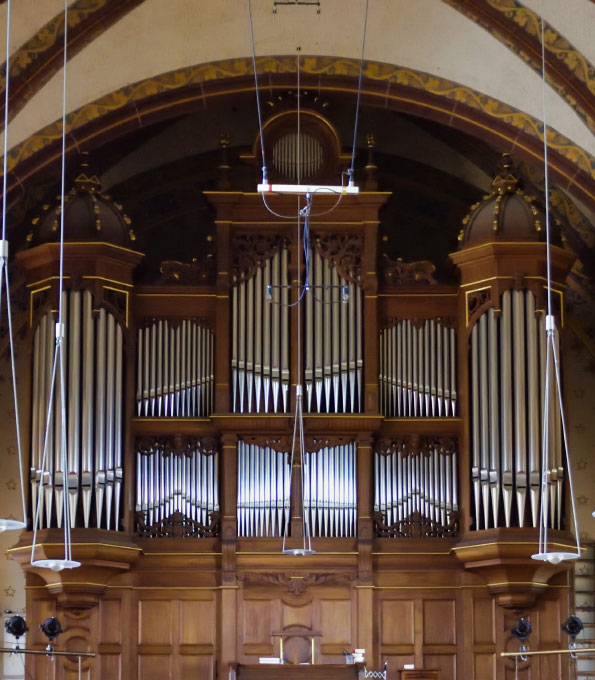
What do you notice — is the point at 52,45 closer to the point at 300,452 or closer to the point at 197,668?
the point at 300,452

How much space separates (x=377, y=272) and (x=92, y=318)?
3.00 metres

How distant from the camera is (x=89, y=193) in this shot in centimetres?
1797

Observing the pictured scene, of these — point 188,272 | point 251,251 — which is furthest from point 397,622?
point 188,272

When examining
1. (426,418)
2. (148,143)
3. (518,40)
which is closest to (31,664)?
(426,418)

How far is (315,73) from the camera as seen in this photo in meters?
17.8

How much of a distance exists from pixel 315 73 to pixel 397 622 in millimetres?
5653

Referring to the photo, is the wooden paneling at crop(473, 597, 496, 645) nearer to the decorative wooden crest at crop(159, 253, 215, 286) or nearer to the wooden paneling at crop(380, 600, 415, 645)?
the wooden paneling at crop(380, 600, 415, 645)

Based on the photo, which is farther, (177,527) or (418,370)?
(418,370)

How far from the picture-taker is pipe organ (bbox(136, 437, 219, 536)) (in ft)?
57.4

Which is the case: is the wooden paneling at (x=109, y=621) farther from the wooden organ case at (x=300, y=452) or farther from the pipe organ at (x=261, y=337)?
the pipe organ at (x=261, y=337)

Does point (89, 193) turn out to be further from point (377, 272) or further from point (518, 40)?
point (518, 40)

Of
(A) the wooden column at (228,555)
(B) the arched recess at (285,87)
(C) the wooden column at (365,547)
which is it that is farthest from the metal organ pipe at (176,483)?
(B) the arched recess at (285,87)

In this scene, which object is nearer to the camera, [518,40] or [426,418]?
[518,40]

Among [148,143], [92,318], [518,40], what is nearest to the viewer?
[518,40]
